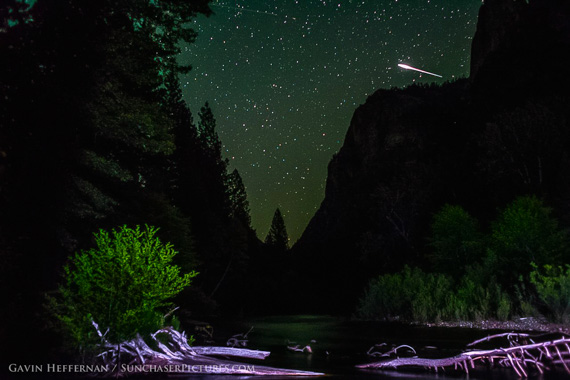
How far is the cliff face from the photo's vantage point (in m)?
38.6

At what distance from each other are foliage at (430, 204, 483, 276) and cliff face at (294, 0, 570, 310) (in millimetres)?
6509

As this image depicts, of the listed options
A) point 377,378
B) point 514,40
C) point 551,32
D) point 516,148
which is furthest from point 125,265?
point 514,40

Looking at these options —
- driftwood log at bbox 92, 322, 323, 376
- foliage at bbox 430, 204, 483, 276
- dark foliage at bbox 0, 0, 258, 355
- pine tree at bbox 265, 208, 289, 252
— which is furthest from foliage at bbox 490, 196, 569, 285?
pine tree at bbox 265, 208, 289, 252

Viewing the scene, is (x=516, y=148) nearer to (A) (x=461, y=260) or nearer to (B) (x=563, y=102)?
(B) (x=563, y=102)

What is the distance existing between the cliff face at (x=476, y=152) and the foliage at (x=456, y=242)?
6.51 meters

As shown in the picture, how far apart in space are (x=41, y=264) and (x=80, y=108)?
13.8 ft

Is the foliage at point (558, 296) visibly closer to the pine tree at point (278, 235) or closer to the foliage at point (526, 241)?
the foliage at point (526, 241)

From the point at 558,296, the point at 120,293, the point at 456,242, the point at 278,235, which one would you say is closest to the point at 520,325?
the point at 558,296

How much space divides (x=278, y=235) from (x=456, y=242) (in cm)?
7220

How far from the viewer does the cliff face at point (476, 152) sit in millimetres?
38562

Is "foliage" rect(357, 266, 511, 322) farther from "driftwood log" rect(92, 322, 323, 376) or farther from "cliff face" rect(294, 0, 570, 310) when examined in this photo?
"driftwood log" rect(92, 322, 323, 376)

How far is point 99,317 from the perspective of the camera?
8969 mm

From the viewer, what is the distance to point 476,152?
50781mm

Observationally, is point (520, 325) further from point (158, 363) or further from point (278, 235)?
point (278, 235)
